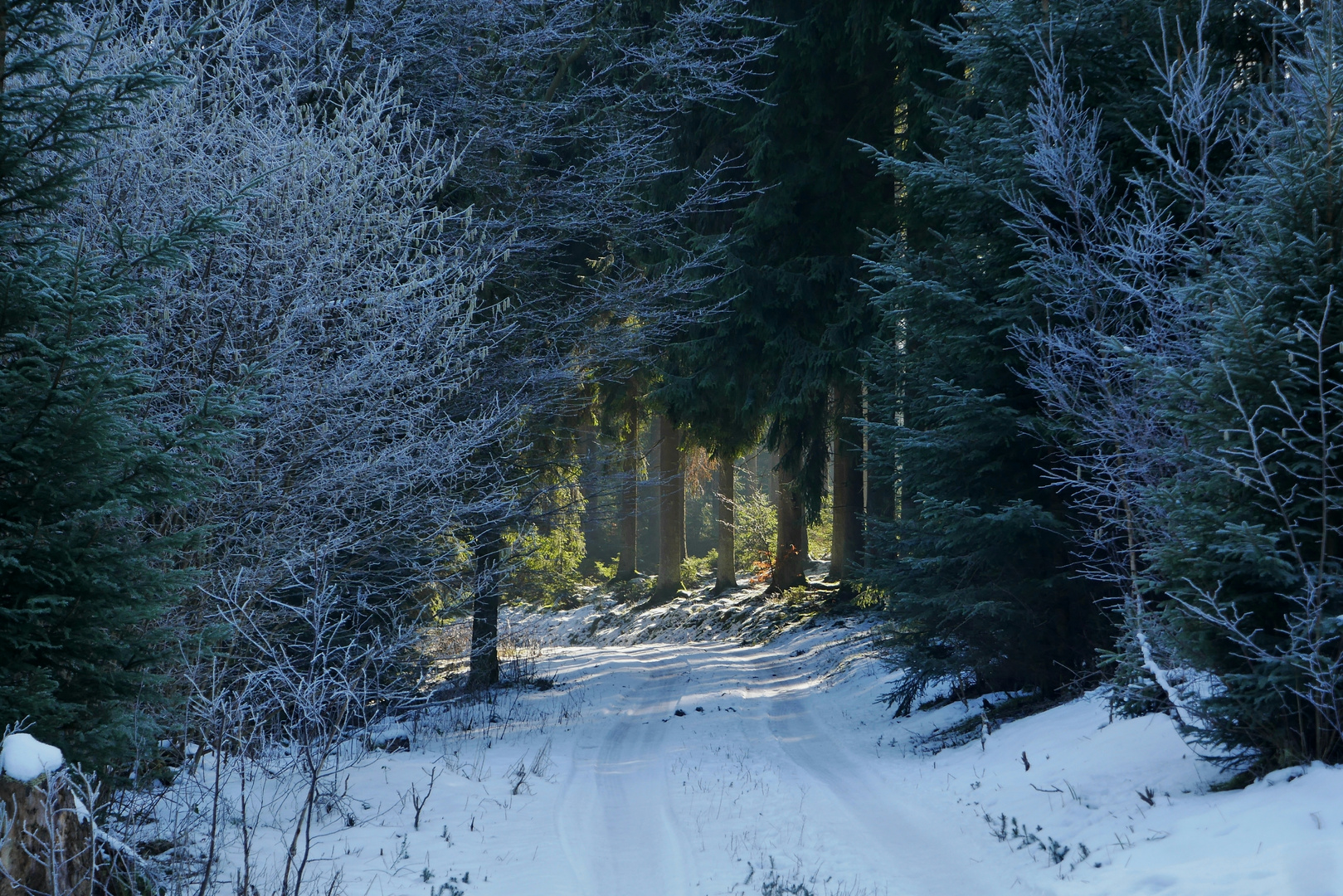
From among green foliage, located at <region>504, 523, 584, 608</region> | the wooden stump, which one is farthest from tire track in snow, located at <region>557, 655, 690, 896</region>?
the wooden stump

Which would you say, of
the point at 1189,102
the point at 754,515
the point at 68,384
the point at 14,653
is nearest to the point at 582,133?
the point at 1189,102

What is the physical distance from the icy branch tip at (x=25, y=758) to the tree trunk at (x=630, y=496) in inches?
376

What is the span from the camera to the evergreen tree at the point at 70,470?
406 cm

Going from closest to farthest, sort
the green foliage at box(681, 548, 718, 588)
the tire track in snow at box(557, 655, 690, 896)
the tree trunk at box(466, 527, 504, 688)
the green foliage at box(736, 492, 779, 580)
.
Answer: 1. the tire track in snow at box(557, 655, 690, 896)
2. the tree trunk at box(466, 527, 504, 688)
3. the green foliage at box(736, 492, 779, 580)
4. the green foliage at box(681, 548, 718, 588)

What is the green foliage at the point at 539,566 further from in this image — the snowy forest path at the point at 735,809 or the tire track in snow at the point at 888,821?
the tire track in snow at the point at 888,821

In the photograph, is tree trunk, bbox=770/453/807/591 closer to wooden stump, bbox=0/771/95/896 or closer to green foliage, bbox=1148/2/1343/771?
green foliage, bbox=1148/2/1343/771

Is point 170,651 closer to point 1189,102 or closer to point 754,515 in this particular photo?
point 1189,102

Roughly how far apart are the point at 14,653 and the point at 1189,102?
8351 mm

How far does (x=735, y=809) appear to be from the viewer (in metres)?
7.16

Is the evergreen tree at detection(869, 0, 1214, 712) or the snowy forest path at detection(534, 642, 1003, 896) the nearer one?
the snowy forest path at detection(534, 642, 1003, 896)

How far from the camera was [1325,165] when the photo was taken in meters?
4.96

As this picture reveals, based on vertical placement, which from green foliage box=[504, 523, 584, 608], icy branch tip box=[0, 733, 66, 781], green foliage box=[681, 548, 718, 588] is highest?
icy branch tip box=[0, 733, 66, 781]

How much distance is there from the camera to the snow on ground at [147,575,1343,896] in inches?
187

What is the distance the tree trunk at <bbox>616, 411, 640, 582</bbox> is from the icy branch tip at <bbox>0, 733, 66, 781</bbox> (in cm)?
954
